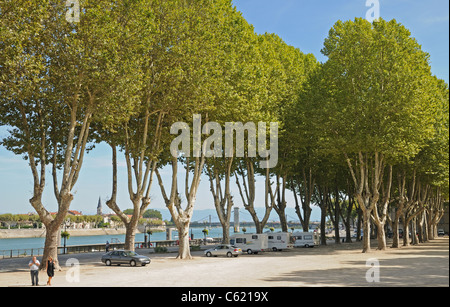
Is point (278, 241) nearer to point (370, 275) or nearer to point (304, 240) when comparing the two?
point (304, 240)

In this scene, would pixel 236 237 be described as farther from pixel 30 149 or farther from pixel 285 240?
pixel 30 149

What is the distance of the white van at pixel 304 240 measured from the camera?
184 feet

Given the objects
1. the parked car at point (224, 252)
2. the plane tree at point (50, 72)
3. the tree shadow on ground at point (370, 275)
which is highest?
the plane tree at point (50, 72)

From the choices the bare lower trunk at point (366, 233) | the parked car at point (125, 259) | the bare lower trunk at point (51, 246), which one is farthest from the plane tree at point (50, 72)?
the bare lower trunk at point (366, 233)

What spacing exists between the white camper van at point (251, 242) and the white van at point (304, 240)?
12.3 metres

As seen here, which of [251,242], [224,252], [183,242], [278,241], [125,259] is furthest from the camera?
[278,241]

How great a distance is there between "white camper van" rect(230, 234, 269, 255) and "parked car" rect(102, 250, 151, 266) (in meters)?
15.7

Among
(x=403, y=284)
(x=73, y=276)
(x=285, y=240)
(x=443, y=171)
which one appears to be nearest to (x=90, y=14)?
(x=73, y=276)

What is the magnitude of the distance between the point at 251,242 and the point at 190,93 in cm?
1991

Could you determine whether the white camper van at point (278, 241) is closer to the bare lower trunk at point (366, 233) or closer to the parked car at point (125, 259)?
the bare lower trunk at point (366, 233)

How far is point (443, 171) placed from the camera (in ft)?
152

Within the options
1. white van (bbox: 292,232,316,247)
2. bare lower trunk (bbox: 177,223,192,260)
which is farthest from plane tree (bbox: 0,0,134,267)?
white van (bbox: 292,232,316,247)

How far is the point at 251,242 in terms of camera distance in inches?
1793

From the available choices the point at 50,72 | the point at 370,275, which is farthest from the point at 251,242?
the point at 50,72
